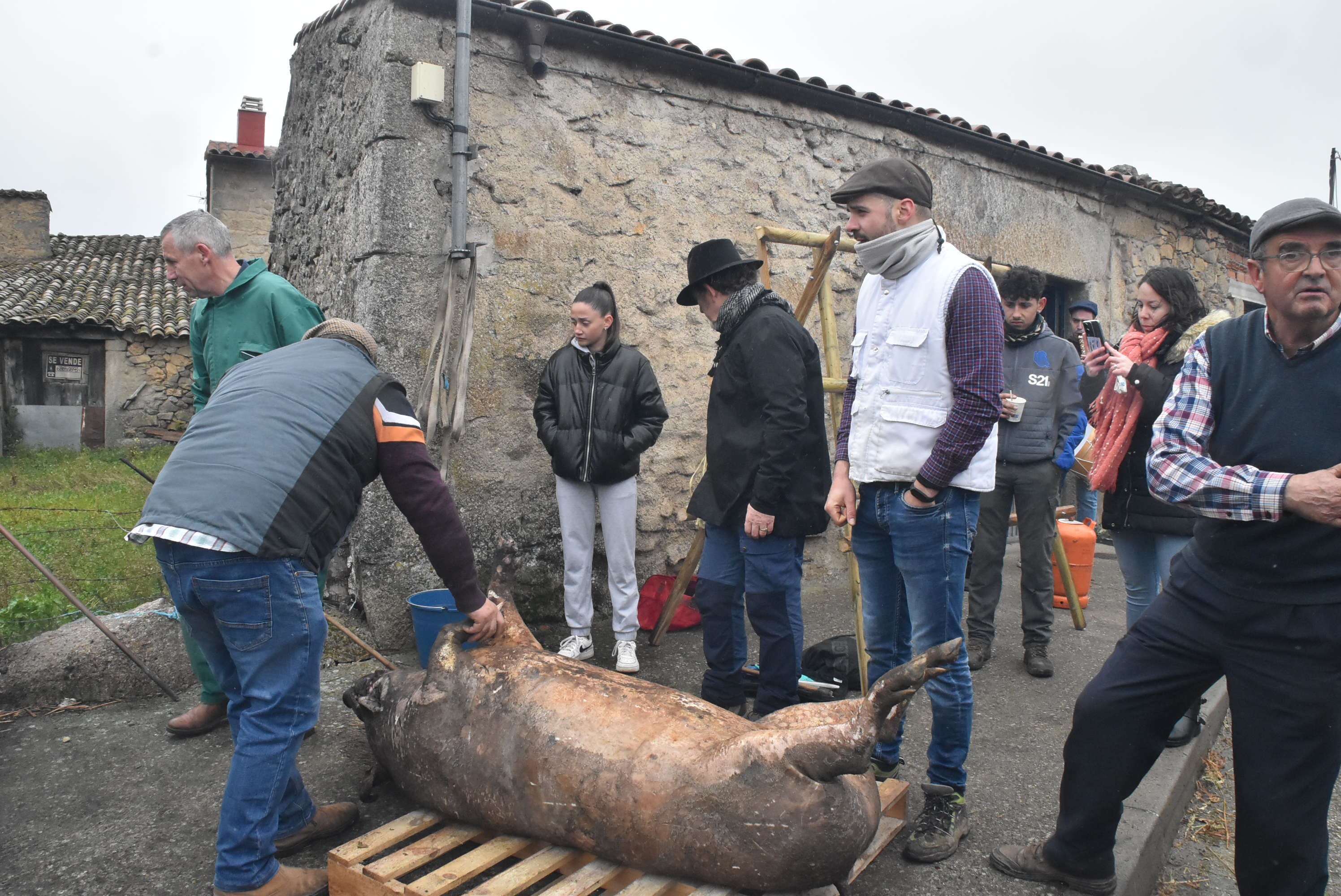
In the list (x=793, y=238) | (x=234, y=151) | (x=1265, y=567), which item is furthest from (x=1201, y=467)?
(x=234, y=151)

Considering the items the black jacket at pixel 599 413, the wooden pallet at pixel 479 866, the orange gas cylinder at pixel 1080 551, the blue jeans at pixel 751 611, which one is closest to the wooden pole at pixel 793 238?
the black jacket at pixel 599 413

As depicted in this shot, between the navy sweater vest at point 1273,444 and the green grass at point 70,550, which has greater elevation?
the navy sweater vest at point 1273,444

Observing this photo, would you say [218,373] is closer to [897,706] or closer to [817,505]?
[817,505]

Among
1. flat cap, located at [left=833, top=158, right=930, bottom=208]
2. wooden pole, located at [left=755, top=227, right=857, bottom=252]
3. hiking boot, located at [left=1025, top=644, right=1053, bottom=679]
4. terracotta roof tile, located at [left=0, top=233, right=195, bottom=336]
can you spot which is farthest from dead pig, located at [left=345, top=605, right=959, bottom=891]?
terracotta roof tile, located at [left=0, top=233, right=195, bottom=336]

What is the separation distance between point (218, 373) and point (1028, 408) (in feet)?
13.0

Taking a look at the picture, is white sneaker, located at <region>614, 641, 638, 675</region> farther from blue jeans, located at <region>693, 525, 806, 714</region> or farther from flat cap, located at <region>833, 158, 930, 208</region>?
flat cap, located at <region>833, 158, 930, 208</region>

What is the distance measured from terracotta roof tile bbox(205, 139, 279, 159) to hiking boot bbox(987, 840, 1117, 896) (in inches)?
818

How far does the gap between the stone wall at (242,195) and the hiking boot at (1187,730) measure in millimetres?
20681

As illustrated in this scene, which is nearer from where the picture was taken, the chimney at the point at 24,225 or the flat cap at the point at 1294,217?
the flat cap at the point at 1294,217

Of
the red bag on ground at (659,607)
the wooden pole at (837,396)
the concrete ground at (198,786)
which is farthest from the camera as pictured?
the red bag on ground at (659,607)

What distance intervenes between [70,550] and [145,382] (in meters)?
14.9

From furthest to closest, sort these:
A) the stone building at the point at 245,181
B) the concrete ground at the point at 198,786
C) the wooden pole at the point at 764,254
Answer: the stone building at the point at 245,181, the wooden pole at the point at 764,254, the concrete ground at the point at 198,786

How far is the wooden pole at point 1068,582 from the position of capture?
5.04 m

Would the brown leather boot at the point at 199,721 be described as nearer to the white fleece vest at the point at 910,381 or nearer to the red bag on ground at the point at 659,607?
the red bag on ground at the point at 659,607
